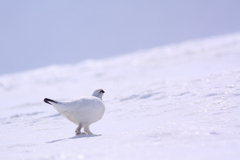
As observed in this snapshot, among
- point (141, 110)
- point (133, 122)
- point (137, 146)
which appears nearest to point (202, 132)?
point (137, 146)

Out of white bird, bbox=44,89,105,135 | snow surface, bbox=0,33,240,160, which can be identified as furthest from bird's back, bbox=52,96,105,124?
snow surface, bbox=0,33,240,160

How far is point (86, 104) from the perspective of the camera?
4.57m

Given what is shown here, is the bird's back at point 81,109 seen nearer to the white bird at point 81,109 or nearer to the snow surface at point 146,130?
the white bird at point 81,109

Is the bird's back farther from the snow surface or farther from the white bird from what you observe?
the snow surface

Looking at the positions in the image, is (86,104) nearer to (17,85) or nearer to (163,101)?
(163,101)

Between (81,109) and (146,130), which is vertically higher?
(81,109)

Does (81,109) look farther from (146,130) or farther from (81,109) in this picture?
(146,130)

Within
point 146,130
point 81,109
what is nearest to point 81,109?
point 81,109

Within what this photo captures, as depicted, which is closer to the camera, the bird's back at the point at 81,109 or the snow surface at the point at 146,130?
the snow surface at the point at 146,130

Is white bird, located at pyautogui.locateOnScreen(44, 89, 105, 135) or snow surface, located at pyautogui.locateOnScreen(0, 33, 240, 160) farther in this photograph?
white bird, located at pyautogui.locateOnScreen(44, 89, 105, 135)

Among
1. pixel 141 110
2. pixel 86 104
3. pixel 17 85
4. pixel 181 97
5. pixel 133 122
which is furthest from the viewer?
pixel 17 85

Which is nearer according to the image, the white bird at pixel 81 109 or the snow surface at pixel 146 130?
the snow surface at pixel 146 130

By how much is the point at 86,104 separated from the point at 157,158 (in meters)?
2.17

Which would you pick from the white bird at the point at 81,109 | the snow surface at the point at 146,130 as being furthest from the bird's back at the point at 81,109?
the snow surface at the point at 146,130
